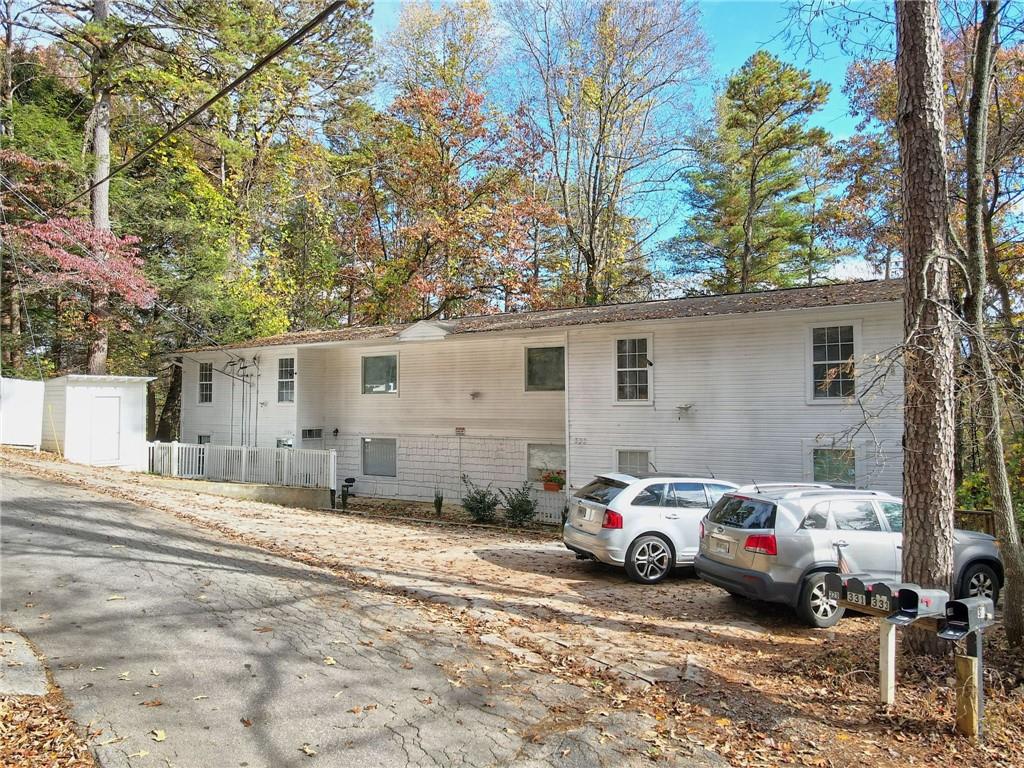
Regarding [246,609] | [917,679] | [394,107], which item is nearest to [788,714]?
[917,679]

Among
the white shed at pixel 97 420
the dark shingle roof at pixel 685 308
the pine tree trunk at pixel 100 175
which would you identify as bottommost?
the white shed at pixel 97 420

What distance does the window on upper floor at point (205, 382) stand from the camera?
84.7 feet

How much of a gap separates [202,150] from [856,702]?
105 ft

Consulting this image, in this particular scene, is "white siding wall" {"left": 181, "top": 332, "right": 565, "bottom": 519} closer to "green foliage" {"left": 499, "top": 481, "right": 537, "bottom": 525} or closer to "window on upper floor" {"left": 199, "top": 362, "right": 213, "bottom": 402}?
"window on upper floor" {"left": 199, "top": 362, "right": 213, "bottom": 402}

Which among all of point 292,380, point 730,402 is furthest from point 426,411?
point 730,402

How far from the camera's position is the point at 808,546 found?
7.50 m

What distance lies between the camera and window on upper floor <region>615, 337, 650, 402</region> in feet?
54.4

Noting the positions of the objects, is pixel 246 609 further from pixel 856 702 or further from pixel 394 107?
pixel 394 107

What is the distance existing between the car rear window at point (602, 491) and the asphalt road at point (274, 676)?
13.0 ft

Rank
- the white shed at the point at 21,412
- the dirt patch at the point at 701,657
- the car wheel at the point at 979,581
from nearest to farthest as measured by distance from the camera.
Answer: the dirt patch at the point at 701,657 < the car wheel at the point at 979,581 < the white shed at the point at 21,412

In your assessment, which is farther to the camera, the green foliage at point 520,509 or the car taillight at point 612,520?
the green foliage at point 520,509

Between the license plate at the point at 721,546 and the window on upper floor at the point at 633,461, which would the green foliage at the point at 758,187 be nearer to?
the window on upper floor at the point at 633,461

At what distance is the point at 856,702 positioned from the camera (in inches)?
203

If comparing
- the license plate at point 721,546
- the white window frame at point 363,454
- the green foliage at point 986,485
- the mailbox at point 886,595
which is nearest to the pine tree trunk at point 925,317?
the mailbox at point 886,595
